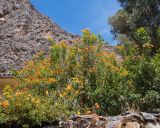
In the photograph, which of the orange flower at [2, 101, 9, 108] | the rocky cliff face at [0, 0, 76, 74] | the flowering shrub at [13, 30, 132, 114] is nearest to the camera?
the orange flower at [2, 101, 9, 108]

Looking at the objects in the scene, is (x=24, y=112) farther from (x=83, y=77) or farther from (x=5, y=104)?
(x=83, y=77)

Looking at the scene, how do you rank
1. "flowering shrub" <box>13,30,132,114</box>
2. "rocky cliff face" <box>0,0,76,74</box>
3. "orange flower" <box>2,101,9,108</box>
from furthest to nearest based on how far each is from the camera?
"rocky cliff face" <box>0,0,76,74</box>
"flowering shrub" <box>13,30,132,114</box>
"orange flower" <box>2,101,9,108</box>

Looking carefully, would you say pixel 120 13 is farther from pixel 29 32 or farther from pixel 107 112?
pixel 107 112

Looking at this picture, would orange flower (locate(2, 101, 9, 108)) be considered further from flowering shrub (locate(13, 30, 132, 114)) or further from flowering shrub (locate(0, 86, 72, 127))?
flowering shrub (locate(13, 30, 132, 114))

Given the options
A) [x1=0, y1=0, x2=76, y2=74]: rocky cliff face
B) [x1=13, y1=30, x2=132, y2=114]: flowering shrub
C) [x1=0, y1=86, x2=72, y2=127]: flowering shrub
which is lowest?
[x1=0, y1=86, x2=72, y2=127]: flowering shrub

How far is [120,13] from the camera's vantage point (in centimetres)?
2772

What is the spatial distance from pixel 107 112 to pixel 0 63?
810 cm

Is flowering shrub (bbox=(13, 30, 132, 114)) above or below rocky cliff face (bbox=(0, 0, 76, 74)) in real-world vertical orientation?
below

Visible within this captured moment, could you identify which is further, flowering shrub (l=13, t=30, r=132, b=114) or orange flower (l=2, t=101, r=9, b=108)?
flowering shrub (l=13, t=30, r=132, b=114)

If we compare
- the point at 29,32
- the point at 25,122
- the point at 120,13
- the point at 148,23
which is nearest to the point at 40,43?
the point at 29,32

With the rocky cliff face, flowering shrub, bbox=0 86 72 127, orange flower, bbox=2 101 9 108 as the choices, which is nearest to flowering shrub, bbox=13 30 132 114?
flowering shrub, bbox=0 86 72 127

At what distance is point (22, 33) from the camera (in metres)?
23.2

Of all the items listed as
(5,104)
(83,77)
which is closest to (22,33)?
(83,77)

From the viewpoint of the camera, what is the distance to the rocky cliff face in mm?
20078
